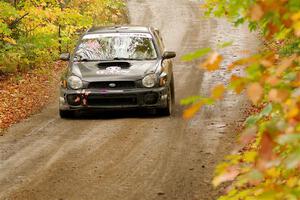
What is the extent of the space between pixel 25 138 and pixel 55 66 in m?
9.63

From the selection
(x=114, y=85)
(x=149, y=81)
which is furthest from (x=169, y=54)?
(x=114, y=85)

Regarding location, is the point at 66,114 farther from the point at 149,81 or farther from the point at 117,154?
the point at 117,154

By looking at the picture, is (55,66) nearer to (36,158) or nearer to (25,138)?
(25,138)

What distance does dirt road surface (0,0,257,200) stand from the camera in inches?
278

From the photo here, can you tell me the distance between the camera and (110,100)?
454 inches

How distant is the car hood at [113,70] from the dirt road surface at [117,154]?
0.84 metres

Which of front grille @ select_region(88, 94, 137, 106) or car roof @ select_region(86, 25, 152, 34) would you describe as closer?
front grille @ select_region(88, 94, 137, 106)

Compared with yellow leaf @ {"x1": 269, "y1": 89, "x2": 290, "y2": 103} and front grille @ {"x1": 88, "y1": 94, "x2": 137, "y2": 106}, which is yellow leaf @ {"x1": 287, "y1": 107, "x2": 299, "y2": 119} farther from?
front grille @ {"x1": 88, "y1": 94, "x2": 137, "y2": 106}

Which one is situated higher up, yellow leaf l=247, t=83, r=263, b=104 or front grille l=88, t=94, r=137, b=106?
yellow leaf l=247, t=83, r=263, b=104

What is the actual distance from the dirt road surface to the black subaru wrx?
343mm

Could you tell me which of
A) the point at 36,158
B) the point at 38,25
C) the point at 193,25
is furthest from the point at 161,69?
the point at 193,25

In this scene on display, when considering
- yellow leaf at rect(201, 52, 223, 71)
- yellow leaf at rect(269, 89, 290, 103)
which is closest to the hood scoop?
yellow leaf at rect(201, 52, 223, 71)

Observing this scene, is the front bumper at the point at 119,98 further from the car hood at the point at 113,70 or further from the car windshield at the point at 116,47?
the car windshield at the point at 116,47

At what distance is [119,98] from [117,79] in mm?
371
